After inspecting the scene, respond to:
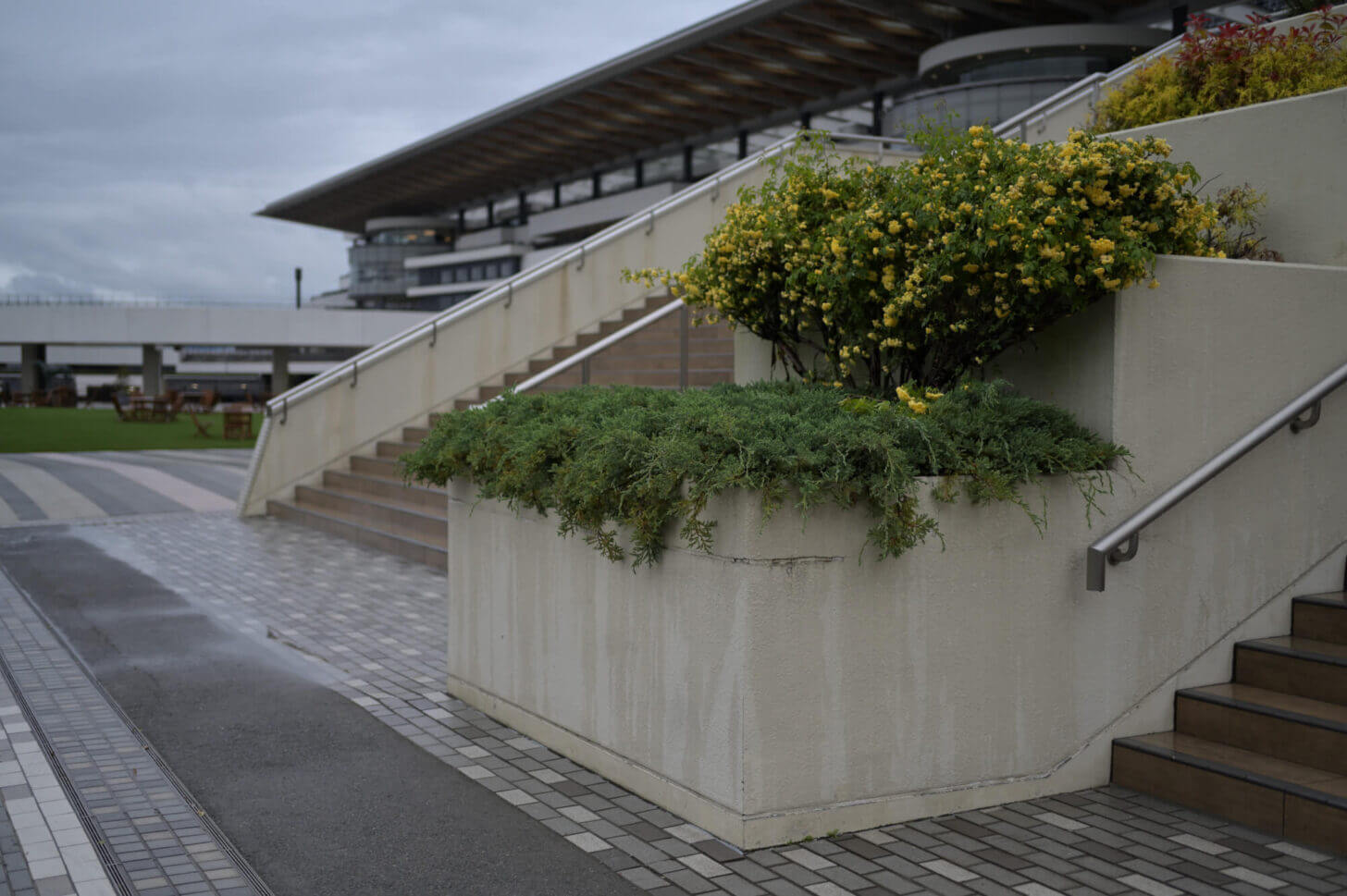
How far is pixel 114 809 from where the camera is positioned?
5332mm

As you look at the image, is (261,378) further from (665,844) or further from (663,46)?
(665,844)

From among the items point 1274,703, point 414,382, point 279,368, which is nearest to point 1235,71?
point 1274,703

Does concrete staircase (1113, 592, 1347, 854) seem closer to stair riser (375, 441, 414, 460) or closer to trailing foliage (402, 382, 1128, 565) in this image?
trailing foliage (402, 382, 1128, 565)

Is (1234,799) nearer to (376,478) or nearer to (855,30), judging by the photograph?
(376,478)

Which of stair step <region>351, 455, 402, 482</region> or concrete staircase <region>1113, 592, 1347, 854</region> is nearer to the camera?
concrete staircase <region>1113, 592, 1347, 854</region>

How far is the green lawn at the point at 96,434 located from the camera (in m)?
31.2

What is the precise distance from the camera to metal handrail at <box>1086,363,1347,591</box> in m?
5.29

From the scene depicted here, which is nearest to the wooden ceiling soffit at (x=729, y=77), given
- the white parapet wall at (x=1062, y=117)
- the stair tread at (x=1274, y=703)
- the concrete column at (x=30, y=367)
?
the white parapet wall at (x=1062, y=117)

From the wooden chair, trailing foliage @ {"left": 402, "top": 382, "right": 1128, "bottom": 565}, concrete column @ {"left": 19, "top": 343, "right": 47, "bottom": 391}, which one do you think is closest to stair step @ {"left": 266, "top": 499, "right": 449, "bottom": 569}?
trailing foliage @ {"left": 402, "top": 382, "right": 1128, "bottom": 565}

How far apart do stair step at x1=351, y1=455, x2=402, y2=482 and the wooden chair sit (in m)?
18.1

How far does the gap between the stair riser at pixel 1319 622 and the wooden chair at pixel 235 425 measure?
3075cm

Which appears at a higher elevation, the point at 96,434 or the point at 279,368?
the point at 279,368

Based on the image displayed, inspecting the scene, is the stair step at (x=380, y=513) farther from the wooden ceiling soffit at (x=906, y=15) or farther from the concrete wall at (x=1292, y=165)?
the wooden ceiling soffit at (x=906, y=15)

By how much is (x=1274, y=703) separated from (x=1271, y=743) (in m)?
0.28
